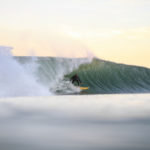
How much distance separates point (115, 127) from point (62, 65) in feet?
87.7

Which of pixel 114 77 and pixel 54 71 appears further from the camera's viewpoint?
pixel 114 77

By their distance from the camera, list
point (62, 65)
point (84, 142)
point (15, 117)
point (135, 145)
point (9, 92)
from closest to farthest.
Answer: point (135, 145) < point (84, 142) < point (15, 117) < point (9, 92) < point (62, 65)

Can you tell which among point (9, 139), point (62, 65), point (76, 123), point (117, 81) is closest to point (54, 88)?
point (62, 65)

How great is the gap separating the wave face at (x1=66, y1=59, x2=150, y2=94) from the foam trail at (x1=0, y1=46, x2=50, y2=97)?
34.3ft

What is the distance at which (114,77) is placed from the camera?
41.4 meters

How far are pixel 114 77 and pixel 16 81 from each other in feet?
63.7

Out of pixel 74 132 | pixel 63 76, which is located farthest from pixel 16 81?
pixel 74 132

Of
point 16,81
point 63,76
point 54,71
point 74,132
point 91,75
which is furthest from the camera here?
point 91,75

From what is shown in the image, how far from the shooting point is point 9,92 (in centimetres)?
2392

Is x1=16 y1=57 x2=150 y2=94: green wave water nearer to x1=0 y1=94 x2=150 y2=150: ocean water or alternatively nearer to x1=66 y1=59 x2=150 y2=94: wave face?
x1=66 y1=59 x2=150 y2=94: wave face

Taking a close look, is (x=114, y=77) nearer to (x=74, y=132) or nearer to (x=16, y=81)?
(x=16, y=81)

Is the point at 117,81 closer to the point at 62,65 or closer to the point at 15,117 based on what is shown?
the point at 62,65

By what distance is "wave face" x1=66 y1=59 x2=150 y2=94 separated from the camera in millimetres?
37500

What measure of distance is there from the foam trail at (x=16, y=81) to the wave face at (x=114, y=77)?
1046 cm
